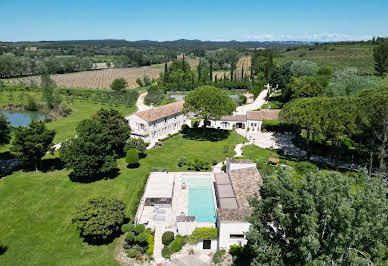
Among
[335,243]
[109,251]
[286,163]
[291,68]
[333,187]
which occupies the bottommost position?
[109,251]

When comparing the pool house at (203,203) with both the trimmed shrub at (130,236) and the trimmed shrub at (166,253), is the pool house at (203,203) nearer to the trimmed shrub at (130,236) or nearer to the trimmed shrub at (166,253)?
the trimmed shrub at (166,253)

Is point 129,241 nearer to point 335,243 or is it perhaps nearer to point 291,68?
point 335,243

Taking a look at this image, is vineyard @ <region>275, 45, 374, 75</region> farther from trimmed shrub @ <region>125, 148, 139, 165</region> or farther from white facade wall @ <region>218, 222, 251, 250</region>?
white facade wall @ <region>218, 222, 251, 250</region>

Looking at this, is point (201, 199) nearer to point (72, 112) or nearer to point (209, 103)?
point (209, 103)

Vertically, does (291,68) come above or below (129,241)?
above

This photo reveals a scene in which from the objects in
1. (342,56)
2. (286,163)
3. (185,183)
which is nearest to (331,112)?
(286,163)

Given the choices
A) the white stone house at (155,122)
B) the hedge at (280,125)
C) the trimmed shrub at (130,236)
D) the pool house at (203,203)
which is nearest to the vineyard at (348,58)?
the hedge at (280,125)
